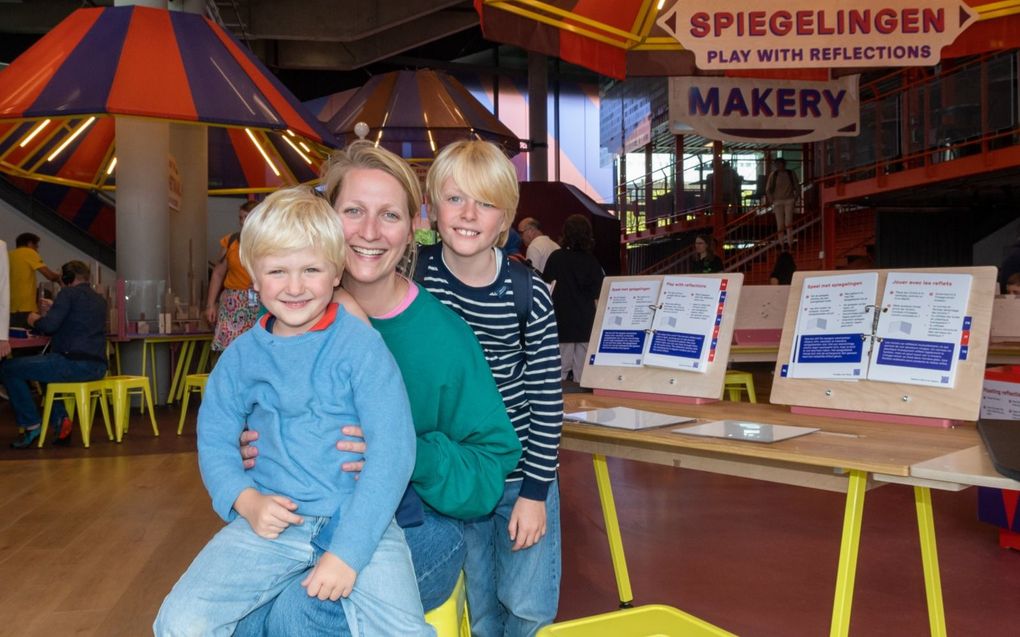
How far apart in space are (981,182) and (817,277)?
8456 mm

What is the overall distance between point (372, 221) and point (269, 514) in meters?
0.60

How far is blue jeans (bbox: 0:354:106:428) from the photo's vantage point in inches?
260

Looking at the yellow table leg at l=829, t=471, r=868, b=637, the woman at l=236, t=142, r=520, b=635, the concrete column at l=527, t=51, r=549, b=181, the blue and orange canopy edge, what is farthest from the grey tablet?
the concrete column at l=527, t=51, r=549, b=181

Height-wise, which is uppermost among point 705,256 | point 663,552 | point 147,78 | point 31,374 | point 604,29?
point 147,78

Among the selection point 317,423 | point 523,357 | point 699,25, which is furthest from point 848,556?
point 699,25

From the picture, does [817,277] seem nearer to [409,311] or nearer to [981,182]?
[409,311]

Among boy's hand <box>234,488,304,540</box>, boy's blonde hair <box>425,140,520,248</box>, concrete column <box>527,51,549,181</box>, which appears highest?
concrete column <box>527,51,549,181</box>

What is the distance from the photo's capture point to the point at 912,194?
36.8 feet

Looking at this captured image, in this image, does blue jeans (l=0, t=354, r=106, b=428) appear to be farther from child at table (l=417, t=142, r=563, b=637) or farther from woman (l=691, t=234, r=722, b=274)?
woman (l=691, t=234, r=722, b=274)

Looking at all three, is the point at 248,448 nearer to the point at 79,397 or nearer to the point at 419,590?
the point at 419,590

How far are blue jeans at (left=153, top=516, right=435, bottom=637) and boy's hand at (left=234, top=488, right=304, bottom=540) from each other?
28 mm

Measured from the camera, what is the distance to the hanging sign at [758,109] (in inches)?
214

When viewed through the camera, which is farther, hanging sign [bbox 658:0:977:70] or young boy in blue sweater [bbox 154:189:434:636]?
hanging sign [bbox 658:0:977:70]

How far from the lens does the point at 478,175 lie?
2.06 metres
